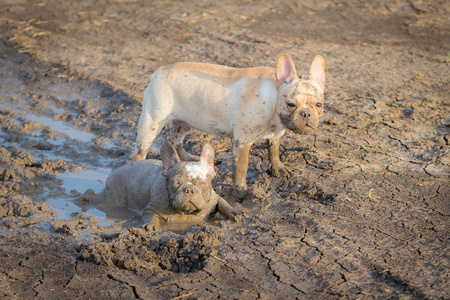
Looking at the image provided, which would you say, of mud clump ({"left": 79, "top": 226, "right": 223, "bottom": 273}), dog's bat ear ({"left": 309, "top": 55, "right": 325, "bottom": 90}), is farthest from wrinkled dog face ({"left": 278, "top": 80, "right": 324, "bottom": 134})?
mud clump ({"left": 79, "top": 226, "right": 223, "bottom": 273})

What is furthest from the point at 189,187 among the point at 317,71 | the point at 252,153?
the point at 252,153

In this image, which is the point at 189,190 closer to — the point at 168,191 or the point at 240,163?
the point at 168,191

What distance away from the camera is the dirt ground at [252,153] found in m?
4.53

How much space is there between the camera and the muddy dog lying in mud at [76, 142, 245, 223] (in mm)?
5348

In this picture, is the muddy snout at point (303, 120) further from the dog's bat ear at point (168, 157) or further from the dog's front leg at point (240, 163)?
the dog's bat ear at point (168, 157)

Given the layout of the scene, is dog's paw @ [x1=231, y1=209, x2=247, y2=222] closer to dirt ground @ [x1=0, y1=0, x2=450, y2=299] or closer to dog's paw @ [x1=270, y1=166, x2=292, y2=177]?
dirt ground @ [x1=0, y1=0, x2=450, y2=299]

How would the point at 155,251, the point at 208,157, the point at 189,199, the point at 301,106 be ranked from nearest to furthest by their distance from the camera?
the point at 155,251, the point at 189,199, the point at 301,106, the point at 208,157

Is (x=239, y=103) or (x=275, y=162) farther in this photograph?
(x=275, y=162)

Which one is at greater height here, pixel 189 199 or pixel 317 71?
pixel 317 71

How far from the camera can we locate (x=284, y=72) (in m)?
5.76

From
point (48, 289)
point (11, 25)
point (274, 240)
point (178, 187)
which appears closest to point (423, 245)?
point (274, 240)

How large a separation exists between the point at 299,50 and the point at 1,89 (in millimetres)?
5218

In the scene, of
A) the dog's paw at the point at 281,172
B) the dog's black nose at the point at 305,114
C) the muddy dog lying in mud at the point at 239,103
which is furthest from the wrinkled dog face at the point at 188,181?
the dog's paw at the point at 281,172

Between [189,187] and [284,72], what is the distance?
1.58m
